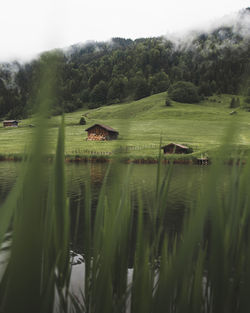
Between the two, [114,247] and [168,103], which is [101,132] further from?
[114,247]

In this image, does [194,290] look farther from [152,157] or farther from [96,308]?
[152,157]

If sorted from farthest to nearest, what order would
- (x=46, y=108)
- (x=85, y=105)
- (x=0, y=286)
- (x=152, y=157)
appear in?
(x=85, y=105) → (x=152, y=157) → (x=0, y=286) → (x=46, y=108)

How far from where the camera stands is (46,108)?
12.4 inches

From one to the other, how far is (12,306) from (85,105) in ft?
381

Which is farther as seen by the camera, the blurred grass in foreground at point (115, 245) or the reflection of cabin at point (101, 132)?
the reflection of cabin at point (101, 132)

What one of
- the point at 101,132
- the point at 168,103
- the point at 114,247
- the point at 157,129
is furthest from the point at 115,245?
the point at 168,103

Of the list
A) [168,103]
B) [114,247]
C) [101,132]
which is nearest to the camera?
[114,247]

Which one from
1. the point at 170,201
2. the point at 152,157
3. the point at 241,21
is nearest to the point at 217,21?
the point at 241,21

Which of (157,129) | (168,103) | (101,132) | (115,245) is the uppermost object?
(168,103)

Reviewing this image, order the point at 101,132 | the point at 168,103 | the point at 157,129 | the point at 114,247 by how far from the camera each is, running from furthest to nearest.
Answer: the point at 168,103, the point at 157,129, the point at 101,132, the point at 114,247

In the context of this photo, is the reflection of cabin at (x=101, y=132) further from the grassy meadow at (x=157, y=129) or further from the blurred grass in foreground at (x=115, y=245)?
the blurred grass in foreground at (x=115, y=245)

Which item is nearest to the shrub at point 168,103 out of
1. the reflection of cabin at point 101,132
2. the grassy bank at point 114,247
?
the reflection of cabin at point 101,132

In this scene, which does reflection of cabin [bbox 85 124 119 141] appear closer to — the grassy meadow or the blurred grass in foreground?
the grassy meadow

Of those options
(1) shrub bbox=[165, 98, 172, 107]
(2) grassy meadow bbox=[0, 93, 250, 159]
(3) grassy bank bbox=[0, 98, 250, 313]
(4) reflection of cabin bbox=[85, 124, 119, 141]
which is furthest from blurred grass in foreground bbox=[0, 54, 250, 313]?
(1) shrub bbox=[165, 98, 172, 107]
